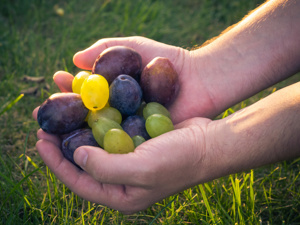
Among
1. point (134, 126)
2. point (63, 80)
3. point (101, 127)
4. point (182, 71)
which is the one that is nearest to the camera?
point (101, 127)

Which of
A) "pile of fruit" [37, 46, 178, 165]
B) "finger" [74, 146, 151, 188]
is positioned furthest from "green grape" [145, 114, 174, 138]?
"finger" [74, 146, 151, 188]

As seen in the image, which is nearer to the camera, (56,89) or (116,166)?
(116,166)

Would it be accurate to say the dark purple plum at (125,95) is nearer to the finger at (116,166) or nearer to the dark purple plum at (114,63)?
the dark purple plum at (114,63)

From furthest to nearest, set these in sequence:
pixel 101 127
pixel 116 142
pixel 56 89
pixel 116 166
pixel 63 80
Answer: pixel 56 89, pixel 63 80, pixel 101 127, pixel 116 142, pixel 116 166

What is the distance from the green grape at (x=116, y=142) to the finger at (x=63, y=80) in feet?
2.21

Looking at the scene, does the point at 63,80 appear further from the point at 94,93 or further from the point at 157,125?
the point at 157,125

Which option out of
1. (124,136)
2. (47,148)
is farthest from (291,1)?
(47,148)

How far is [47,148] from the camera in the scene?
5.06 ft

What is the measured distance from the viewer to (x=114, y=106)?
1690 millimetres

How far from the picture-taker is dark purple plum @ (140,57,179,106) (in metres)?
1.75

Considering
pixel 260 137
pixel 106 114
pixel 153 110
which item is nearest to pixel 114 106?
pixel 106 114

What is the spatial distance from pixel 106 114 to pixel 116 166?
427 mm

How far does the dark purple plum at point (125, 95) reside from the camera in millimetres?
1627

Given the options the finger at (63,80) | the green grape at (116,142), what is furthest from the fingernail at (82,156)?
the finger at (63,80)
